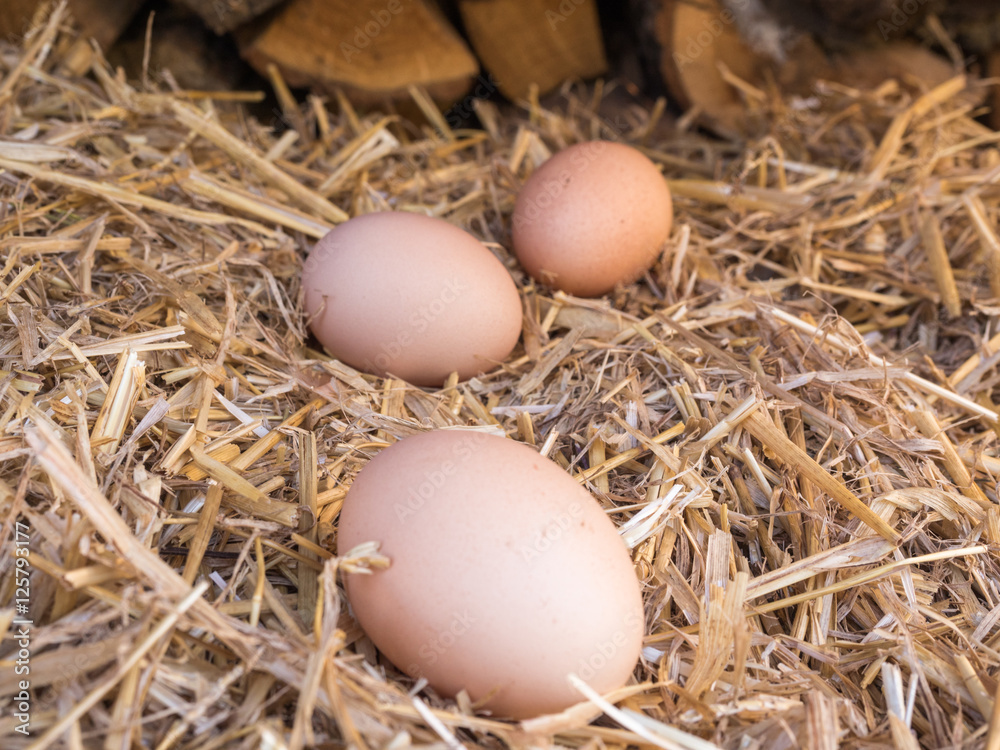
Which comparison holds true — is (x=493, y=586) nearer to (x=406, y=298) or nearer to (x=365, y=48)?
(x=406, y=298)

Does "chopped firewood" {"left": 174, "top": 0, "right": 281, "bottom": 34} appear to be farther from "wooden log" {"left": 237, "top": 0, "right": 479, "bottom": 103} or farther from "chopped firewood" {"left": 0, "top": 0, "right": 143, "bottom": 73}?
"chopped firewood" {"left": 0, "top": 0, "right": 143, "bottom": 73}

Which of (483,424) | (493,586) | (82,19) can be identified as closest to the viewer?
(493,586)

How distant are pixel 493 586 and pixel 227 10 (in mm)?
1681

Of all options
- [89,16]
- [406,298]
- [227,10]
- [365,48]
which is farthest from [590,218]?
[89,16]

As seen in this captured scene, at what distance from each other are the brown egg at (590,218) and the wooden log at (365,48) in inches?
26.4

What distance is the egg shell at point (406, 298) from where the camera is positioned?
4.75 feet

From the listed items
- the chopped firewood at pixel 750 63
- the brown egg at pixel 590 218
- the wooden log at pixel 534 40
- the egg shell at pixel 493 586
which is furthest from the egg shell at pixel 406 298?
the chopped firewood at pixel 750 63

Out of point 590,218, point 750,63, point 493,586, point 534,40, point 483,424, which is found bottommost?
point 483,424

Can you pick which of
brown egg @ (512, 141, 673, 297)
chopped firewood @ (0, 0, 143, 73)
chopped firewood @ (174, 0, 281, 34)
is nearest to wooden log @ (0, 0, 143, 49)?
chopped firewood @ (0, 0, 143, 73)

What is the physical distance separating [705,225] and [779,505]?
3.08 feet

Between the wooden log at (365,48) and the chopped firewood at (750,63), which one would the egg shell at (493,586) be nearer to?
the wooden log at (365,48)

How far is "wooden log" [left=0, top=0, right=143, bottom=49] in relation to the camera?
195cm

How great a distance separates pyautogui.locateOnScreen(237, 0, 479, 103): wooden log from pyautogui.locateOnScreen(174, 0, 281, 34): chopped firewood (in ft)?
0.36

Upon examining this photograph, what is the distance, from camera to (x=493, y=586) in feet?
3.11
